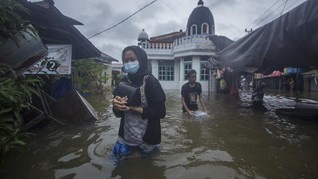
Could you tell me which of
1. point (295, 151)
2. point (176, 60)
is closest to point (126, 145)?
point (295, 151)

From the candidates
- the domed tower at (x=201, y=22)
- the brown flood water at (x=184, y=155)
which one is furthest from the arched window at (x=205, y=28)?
the brown flood water at (x=184, y=155)

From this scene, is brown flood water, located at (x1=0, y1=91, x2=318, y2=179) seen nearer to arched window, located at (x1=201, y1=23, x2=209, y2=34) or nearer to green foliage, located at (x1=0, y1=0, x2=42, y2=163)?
green foliage, located at (x1=0, y1=0, x2=42, y2=163)

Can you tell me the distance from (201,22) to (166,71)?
21.1ft

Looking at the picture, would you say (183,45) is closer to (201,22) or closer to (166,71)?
(201,22)

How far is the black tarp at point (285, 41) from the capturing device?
5258mm

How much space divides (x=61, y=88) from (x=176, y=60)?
20.6 meters

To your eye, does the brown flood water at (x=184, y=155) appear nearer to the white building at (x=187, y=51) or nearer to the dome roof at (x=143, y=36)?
the white building at (x=187, y=51)

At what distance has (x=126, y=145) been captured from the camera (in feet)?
11.5

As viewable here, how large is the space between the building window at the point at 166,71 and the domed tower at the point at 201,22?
4.30 metres

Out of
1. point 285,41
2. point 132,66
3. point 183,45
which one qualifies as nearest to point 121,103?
point 132,66

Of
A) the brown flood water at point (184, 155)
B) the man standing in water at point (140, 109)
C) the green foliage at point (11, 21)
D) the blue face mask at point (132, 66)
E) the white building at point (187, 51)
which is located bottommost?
the brown flood water at point (184, 155)

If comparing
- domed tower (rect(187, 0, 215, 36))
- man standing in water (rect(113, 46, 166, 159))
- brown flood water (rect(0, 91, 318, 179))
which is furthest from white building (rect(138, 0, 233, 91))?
man standing in water (rect(113, 46, 166, 159))

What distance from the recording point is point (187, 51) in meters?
24.2

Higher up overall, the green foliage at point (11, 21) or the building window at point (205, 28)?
the building window at point (205, 28)
